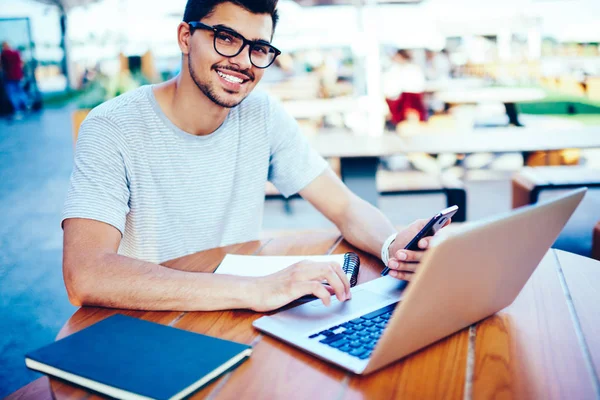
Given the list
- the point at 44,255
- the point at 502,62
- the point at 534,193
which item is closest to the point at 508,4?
the point at 502,62

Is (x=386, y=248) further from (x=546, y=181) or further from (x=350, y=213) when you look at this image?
(x=546, y=181)

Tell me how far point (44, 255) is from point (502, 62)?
731 centimetres

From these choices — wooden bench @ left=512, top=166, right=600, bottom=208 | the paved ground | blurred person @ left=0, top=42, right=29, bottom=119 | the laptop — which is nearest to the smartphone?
the laptop

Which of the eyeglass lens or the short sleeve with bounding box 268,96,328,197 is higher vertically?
the eyeglass lens

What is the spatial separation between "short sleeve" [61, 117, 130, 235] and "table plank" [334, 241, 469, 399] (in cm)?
79

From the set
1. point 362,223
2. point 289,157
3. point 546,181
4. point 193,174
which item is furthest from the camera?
point 546,181

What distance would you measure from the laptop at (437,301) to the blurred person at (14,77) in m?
13.5

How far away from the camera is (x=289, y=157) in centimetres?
192

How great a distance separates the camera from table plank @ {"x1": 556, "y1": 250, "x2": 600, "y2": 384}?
96 cm

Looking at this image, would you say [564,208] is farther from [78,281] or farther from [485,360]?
[78,281]

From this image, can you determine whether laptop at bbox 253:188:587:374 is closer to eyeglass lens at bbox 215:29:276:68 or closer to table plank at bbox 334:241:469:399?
table plank at bbox 334:241:469:399

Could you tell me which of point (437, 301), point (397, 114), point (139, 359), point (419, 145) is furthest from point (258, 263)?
point (397, 114)

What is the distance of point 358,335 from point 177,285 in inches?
16.2

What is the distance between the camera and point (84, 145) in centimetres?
149
